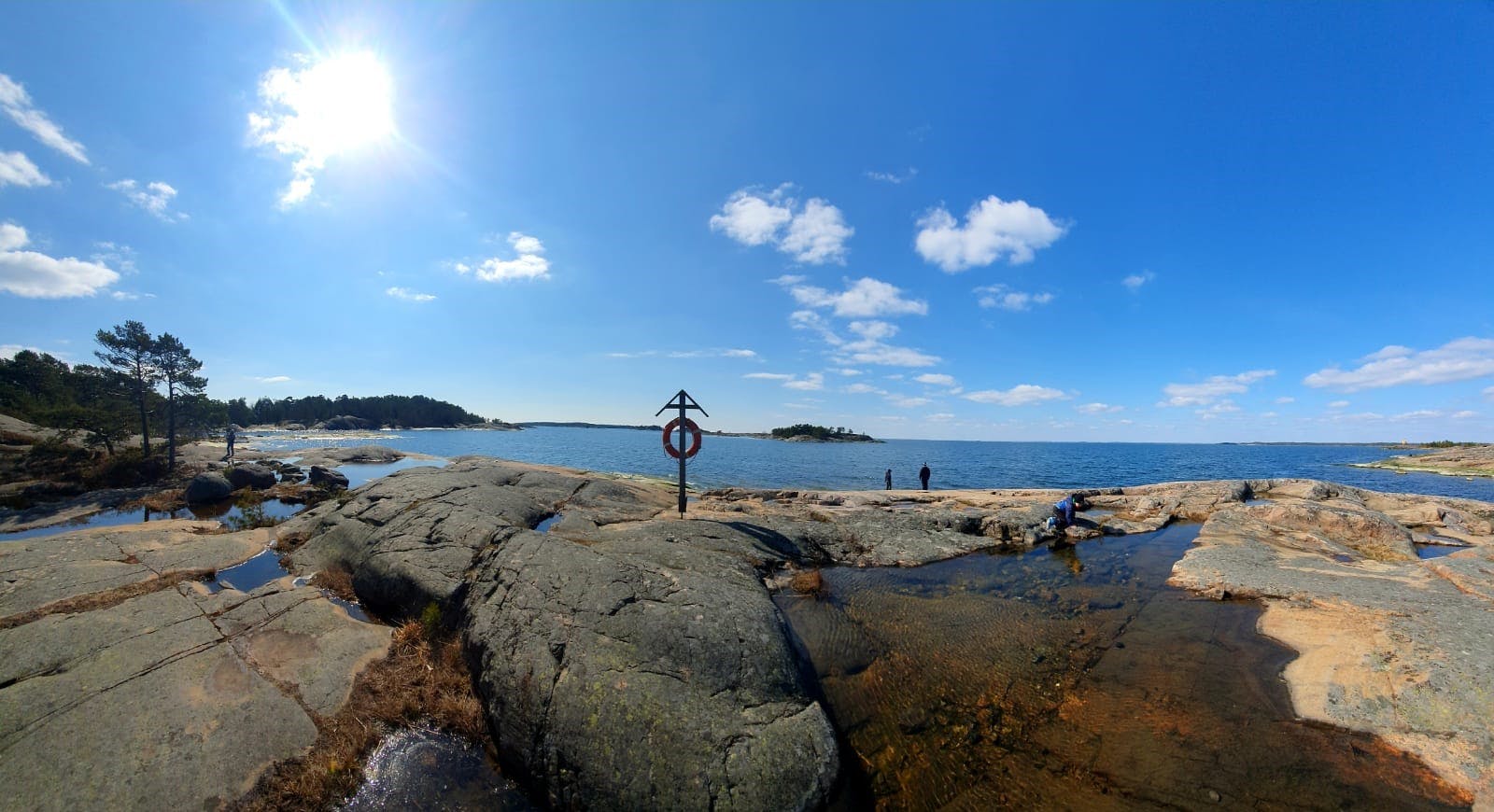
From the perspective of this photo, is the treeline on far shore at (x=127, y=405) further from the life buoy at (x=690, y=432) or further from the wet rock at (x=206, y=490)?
the life buoy at (x=690, y=432)

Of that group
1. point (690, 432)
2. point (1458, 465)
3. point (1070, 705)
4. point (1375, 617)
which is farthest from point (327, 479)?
point (1458, 465)

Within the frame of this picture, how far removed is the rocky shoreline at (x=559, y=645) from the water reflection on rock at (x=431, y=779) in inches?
12.0

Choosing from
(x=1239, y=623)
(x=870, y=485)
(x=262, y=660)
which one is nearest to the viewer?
(x=262, y=660)

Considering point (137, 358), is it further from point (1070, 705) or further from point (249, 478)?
point (1070, 705)

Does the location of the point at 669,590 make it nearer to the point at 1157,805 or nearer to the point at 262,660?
the point at 262,660

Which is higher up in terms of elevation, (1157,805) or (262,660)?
(262,660)

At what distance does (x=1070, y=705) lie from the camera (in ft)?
27.5

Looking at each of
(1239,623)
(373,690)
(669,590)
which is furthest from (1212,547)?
(373,690)

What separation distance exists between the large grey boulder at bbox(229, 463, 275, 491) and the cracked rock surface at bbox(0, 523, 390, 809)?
19.5 metres

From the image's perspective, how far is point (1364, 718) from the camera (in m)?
7.61

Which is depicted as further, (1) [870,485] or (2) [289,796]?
(1) [870,485]

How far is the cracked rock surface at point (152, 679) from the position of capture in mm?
5797

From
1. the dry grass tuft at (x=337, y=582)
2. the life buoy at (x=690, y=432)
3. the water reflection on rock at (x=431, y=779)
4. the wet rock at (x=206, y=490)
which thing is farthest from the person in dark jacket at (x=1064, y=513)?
the wet rock at (x=206, y=490)

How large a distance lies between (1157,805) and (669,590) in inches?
303
